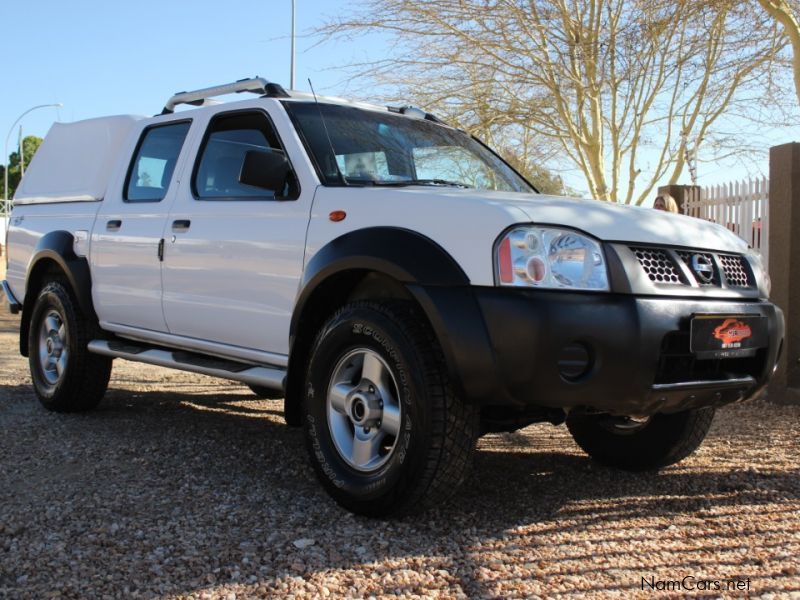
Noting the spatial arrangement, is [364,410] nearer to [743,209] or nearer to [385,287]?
[385,287]

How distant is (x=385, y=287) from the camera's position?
3.99m

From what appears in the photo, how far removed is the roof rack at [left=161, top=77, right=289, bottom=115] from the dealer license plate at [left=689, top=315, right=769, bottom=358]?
2.61 meters

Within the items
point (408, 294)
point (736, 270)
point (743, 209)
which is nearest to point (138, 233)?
point (408, 294)

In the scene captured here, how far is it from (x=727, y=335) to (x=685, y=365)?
0.25 m

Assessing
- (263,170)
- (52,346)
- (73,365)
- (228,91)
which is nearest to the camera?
(263,170)

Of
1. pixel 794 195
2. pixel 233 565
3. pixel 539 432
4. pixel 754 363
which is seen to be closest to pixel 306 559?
pixel 233 565

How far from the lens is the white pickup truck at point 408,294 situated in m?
3.35

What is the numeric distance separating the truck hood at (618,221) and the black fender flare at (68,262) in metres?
2.99

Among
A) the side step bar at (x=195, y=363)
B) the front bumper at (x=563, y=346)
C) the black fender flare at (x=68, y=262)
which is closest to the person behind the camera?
the front bumper at (x=563, y=346)

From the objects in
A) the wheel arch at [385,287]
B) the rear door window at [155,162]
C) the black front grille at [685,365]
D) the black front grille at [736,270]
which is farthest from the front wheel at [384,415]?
the rear door window at [155,162]

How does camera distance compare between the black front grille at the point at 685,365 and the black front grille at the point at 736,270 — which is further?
the black front grille at the point at 736,270

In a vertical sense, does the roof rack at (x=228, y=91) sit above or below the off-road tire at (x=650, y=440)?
above

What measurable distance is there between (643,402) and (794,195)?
4690mm

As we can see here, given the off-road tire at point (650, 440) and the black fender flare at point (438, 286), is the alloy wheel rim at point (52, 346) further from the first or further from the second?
the off-road tire at point (650, 440)
